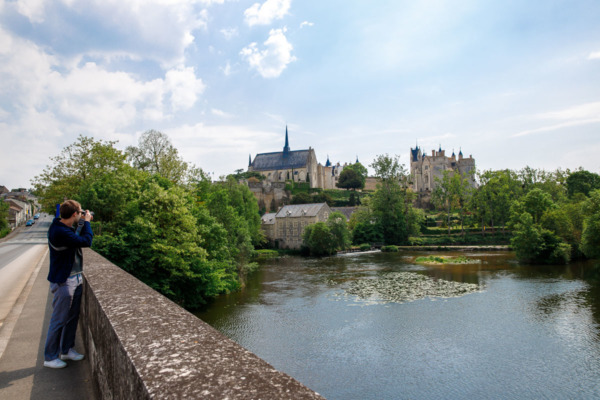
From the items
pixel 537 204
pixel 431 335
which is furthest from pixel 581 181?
pixel 431 335

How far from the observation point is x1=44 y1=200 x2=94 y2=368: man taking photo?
4.38m

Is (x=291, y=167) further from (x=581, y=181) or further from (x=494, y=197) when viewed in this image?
(x=581, y=181)

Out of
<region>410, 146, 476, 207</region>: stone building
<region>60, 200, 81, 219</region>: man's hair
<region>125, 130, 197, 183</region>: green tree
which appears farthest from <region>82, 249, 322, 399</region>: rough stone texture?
<region>410, 146, 476, 207</region>: stone building

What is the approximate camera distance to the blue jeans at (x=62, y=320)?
4355 mm

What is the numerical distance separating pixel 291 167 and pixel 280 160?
5401mm

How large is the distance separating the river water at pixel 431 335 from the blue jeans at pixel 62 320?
9.81 m

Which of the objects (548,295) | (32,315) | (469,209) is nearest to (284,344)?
(32,315)

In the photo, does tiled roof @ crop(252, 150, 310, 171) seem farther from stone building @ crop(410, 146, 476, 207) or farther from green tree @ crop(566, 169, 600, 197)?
green tree @ crop(566, 169, 600, 197)

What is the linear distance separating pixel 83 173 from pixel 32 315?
94.8ft

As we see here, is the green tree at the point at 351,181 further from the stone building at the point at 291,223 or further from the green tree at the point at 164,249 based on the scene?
the green tree at the point at 164,249

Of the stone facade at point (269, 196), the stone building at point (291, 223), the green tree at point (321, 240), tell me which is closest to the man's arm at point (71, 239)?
the green tree at point (321, 240)

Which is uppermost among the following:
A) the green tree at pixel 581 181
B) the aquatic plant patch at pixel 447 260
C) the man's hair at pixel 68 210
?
the green tree at pixel 581 181

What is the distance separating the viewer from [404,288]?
27.0 m

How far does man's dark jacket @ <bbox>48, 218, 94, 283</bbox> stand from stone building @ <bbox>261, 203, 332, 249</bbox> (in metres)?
59.8
